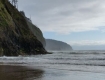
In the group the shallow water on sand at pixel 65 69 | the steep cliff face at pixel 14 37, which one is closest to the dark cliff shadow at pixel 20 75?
the shallow water on sand at pixel 65 69

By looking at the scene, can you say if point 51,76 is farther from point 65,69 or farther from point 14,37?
point 14,37

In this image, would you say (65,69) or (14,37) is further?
(14,37)

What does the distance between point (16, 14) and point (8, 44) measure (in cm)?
2926

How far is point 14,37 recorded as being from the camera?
66.2 metres

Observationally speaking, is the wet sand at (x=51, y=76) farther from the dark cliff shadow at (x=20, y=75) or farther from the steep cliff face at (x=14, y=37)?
the steep cliff face at (x=14, y=37)

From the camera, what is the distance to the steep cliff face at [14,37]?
Answer: 5825 cm

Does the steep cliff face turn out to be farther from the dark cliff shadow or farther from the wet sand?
the wet sand

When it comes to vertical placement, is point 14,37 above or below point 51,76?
above

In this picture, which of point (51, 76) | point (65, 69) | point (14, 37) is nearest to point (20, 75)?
point (51, 76)

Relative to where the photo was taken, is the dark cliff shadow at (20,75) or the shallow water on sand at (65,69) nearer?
the dark cliff shadow at (20,75)

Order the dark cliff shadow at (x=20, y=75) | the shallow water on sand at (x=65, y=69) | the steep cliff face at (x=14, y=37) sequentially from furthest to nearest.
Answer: the steep cliff face at (x=14, y=37) → the shallow water on sand at (x=65, y=69) → the dark cliff shadow at (x=20, y=75)

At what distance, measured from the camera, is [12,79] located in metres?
14.0

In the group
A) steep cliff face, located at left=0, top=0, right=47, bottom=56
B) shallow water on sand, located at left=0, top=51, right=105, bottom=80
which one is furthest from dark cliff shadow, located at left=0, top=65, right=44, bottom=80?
steep cliff face, located at left=0, top=0, right=47, bottom=56

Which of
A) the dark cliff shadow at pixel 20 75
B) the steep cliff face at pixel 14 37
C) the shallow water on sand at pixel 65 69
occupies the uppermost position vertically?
the steep cliff face at pixel 14 37
